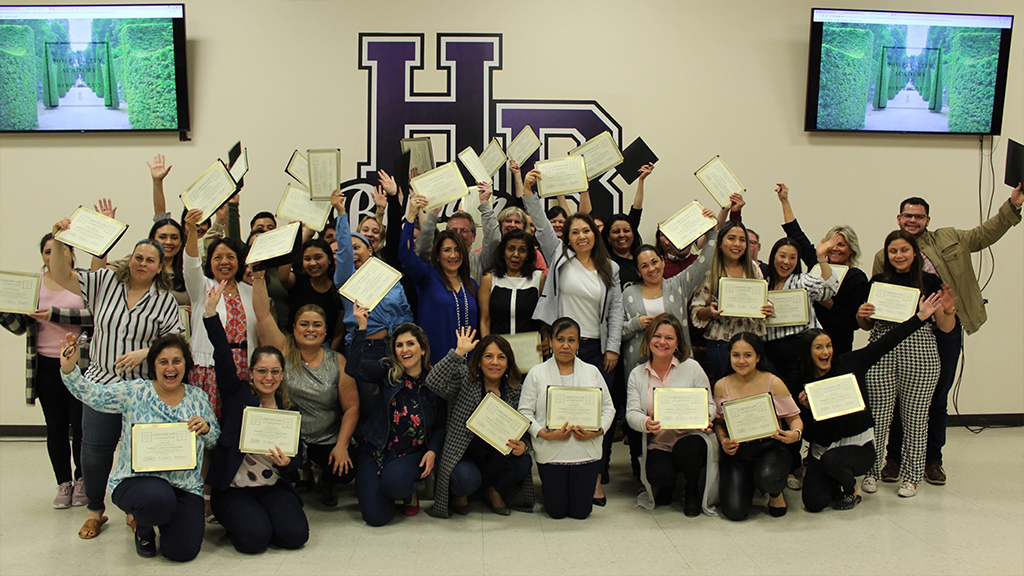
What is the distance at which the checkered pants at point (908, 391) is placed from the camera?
414 centimetres

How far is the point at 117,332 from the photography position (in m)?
3.51

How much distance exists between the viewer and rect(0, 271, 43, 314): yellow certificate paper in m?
Result: 3.72

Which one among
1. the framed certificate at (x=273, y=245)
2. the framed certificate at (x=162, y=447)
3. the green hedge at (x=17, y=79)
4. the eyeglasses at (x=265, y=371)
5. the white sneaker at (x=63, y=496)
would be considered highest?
the green hedge at (x=17, y=79)

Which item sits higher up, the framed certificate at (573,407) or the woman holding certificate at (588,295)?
the woman holding certificate at (588,295)

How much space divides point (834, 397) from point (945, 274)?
4.74 feet

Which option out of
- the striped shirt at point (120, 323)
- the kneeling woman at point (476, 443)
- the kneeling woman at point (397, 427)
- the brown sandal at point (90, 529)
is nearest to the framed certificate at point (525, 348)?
the kneeling woman at point (476, 443)

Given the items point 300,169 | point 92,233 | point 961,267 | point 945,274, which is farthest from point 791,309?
point 92,233

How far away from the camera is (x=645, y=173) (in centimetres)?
484

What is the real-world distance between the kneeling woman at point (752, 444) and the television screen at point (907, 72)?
256cm

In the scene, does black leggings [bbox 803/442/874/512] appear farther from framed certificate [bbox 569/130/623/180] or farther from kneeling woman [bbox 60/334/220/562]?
kneeling woman [bbox 60/334/220/562]

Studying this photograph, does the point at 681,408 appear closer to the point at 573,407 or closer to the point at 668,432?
the point at 668,432

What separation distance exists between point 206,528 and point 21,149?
3565 mm

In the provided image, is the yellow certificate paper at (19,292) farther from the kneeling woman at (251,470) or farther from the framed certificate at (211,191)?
the kneeling woman at (251,470)

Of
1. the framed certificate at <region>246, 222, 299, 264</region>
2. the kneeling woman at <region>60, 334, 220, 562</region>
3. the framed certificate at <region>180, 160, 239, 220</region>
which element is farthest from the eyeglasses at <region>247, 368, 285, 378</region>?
the framed certificate at <region>180, 160, 239, 220</region>
